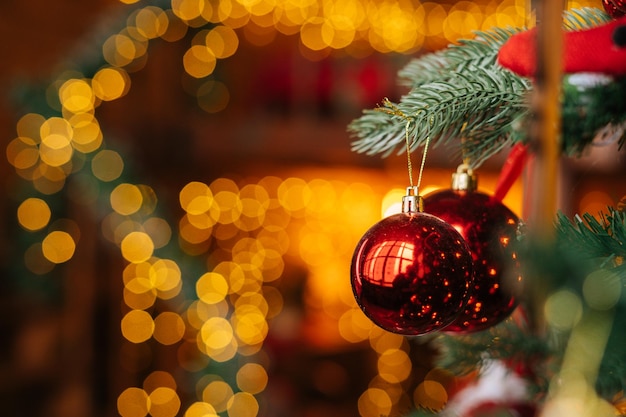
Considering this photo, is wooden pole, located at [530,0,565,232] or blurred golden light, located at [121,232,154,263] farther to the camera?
blurred golden light, located at [121,232,154,263]

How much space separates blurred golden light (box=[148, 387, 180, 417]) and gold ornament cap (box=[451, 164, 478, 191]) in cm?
219

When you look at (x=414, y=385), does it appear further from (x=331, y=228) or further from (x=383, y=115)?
(x=383, y=115)

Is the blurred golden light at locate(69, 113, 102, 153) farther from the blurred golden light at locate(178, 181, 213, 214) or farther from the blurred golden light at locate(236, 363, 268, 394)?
the blurred golden light at locate(178, 181, 213, 214)

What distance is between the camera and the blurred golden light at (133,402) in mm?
2531

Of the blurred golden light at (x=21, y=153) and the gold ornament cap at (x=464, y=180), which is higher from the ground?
the blurred golden light at (x=21, y=153)

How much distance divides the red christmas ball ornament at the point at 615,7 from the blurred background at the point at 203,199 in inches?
48.6

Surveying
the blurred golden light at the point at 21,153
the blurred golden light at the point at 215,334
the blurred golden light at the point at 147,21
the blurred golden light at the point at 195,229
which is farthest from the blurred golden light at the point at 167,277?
the blurred golden light at the point at 195,229

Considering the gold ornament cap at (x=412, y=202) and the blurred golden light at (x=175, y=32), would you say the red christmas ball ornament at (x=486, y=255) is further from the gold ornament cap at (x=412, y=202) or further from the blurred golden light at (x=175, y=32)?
the blurred golden light at (x=175, y=32)

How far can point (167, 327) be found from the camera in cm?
269

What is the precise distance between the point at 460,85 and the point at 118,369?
2411mm

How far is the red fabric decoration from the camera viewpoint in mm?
452

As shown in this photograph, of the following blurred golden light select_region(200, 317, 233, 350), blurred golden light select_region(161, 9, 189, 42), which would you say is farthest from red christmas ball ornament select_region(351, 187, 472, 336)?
blurred golden light select_region(161, 9, 189, 42)

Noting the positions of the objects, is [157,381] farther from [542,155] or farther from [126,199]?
[542,155]

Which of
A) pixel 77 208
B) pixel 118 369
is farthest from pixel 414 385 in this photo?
pixel 77 208
